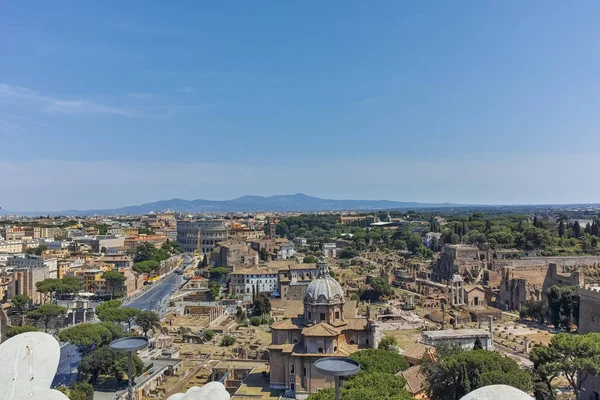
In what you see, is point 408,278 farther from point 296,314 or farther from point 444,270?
point 296,314

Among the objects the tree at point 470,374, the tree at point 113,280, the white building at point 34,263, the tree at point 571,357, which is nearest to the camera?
the tree at point 470,374

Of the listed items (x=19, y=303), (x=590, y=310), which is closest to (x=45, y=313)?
(x=19, y=303)

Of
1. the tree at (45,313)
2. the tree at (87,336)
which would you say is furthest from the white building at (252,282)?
the tree at (87,336)

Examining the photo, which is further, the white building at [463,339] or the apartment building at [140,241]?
the apartment building at [140,241]

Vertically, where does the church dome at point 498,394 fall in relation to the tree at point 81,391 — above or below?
above

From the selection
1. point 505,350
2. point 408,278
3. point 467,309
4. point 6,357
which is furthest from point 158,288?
point 6,357

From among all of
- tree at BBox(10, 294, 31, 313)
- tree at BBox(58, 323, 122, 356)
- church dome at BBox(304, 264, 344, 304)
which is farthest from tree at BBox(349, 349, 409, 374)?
tree at BBox(10, 294, 31, 313)

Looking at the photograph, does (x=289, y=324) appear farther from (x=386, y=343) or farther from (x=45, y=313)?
(x=45, y=313)

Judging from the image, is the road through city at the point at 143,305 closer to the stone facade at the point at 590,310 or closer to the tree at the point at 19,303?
the tree at the point at 19,303
